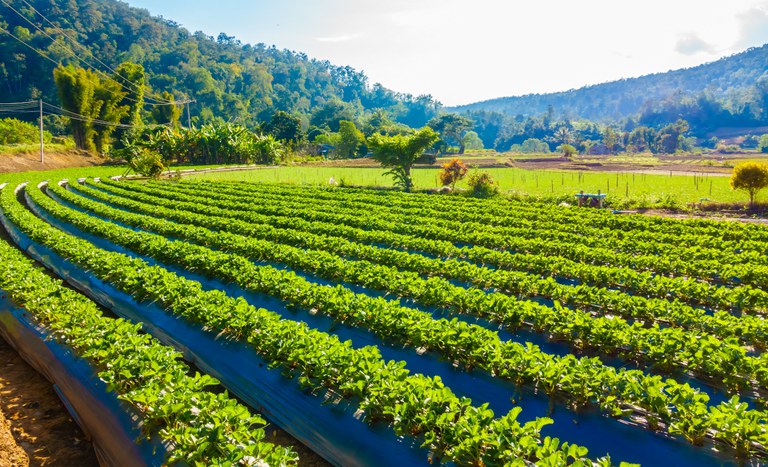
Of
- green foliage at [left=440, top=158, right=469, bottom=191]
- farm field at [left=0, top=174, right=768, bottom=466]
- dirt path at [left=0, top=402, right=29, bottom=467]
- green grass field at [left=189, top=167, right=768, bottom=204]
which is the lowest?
dirt path at [left=0, top=402, right=29, bottom=467]

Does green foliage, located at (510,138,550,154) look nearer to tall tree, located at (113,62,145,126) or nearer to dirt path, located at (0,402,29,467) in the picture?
tall tree, located at (113,62,145,126)

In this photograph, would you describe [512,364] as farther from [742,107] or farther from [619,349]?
[742,107]

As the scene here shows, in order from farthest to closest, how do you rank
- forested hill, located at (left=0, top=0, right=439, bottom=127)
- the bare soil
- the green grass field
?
1. forested hill, located at (left=0, top=0, right=439, bottom=127)
2. the bare soil
3. the green grass field

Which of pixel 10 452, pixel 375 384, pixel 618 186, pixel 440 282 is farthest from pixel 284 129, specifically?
pixel 375 384

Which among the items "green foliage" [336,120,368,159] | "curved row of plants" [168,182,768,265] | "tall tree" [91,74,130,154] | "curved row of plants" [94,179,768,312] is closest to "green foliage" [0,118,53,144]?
"tall tree" [91,74,130,154]

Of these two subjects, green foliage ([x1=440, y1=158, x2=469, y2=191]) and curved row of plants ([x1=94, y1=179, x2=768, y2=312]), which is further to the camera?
green foliage ([x1=440, y1=158, x2=469, y2=191])

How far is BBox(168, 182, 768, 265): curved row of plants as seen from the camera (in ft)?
35.5

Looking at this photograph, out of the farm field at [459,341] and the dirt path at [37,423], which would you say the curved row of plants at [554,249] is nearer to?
the farm field at [459,341]

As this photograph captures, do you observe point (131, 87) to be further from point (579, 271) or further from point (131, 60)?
point (579, 271)

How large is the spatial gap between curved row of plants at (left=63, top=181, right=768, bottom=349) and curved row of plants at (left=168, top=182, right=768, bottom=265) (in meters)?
4.33

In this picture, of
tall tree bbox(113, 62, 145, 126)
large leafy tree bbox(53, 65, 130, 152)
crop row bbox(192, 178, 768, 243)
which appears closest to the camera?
crop row bbox(192, 178, 768, 243)

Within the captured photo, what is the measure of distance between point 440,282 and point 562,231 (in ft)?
25.7

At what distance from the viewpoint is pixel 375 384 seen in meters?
4.55

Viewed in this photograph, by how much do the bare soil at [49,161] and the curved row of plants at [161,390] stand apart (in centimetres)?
4421
